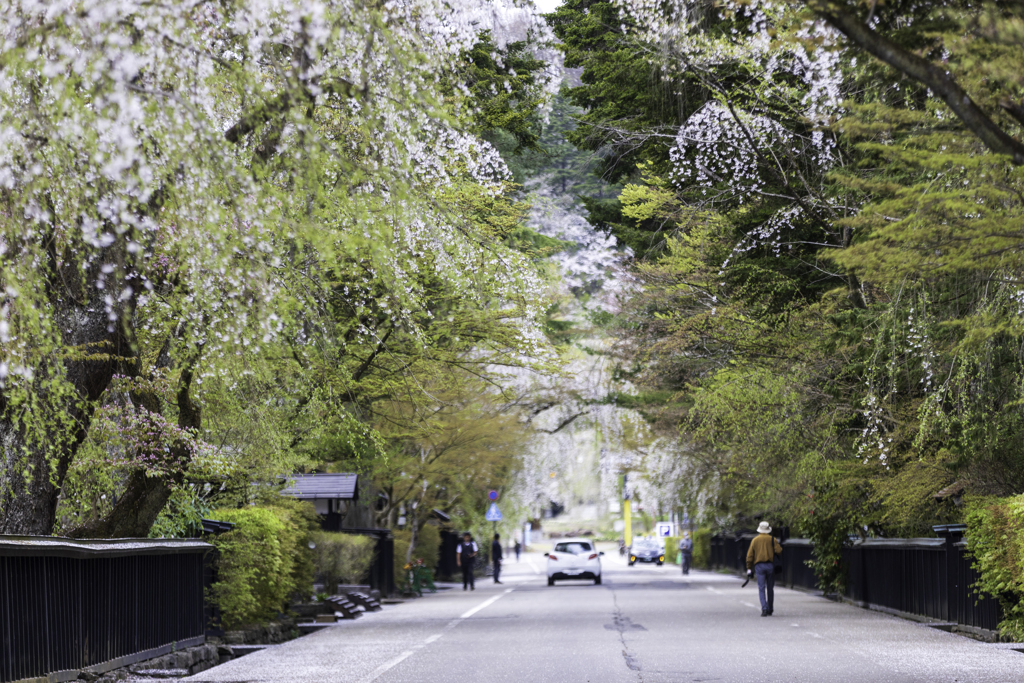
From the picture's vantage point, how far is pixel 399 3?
33.4 ft

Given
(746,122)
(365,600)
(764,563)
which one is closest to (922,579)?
(764,563)

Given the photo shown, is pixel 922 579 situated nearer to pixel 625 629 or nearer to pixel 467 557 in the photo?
pixel 625 629

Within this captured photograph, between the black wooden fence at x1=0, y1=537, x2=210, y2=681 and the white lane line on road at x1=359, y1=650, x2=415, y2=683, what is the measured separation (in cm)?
290

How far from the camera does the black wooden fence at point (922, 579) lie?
58.3 ft

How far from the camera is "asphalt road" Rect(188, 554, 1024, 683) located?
12.2 m

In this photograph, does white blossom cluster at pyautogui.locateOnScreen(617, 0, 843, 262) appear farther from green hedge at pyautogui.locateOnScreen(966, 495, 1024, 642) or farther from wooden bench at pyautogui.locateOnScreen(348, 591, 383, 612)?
wooden bench at pyautogui.locateOnScreen(348, 591, 383, 612)

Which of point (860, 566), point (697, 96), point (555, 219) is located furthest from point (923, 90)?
point (555, 219)

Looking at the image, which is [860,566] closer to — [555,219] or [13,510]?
[555,219]

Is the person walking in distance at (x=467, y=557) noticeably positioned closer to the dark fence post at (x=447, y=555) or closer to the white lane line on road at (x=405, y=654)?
the dark fence post at (x=447, y=555)

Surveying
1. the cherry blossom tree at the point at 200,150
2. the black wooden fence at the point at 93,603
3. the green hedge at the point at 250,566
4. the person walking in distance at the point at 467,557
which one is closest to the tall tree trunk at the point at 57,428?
the cherry blossom tree at the point at 200,150

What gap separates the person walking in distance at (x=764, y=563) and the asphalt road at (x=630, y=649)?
39cm

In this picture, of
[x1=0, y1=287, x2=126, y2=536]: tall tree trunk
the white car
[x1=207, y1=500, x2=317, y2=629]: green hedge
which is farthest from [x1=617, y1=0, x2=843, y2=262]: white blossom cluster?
the white car

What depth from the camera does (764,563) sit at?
22484 millimetres

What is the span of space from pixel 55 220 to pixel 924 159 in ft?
22.5
